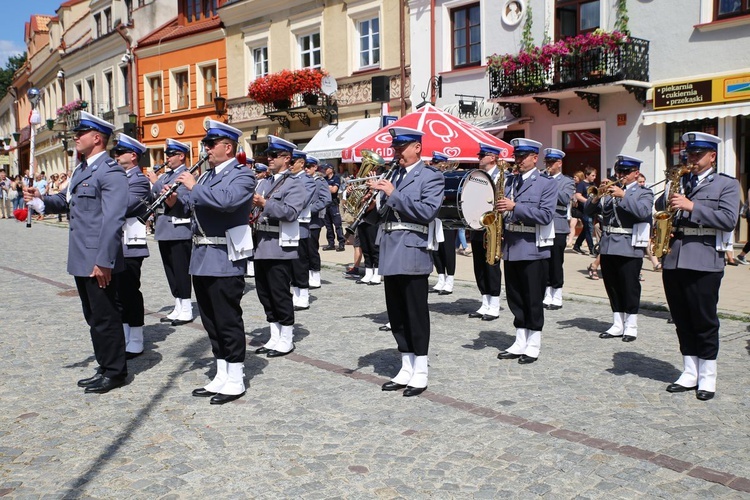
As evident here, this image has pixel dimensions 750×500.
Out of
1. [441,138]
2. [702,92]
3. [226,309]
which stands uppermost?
[702,92]

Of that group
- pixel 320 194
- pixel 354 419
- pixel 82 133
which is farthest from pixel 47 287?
pixel 354 419

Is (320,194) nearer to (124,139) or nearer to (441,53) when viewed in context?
(124,139)

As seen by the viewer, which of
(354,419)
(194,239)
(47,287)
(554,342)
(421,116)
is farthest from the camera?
(421,116)

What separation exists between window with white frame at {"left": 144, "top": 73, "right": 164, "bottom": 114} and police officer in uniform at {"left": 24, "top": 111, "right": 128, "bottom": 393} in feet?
87.0

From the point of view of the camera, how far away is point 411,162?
6.00 m

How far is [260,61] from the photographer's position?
26.6 metres

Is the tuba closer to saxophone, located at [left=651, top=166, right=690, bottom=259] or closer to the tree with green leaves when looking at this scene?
saxophone, located at [left=651, top=166, right=690, bottom=259]

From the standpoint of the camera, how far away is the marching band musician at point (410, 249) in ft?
19.2

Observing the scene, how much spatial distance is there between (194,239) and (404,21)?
16.7 metres

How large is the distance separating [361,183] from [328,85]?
54.2 ft

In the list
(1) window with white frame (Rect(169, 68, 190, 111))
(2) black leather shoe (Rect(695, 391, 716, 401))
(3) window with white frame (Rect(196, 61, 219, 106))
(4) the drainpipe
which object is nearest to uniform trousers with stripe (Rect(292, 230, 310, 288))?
(2) black leather shoe (Rect(695, 391, 716, 401))

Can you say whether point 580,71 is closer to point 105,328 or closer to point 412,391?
point 412,391

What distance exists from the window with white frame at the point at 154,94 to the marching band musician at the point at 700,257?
28225 mm

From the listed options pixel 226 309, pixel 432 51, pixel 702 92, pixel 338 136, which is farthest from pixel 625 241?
pixel 338 136
